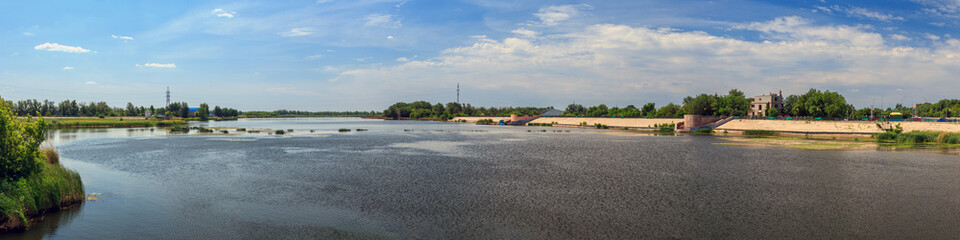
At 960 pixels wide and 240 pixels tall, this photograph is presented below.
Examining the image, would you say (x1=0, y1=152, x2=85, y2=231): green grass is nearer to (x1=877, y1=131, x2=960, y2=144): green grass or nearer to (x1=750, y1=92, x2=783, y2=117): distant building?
(x1=877, y1=131, x2=960, y2=144): green grass

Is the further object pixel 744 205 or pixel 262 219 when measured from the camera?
pixel 744 205

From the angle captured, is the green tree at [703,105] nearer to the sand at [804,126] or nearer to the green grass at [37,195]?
the sand at [804,126]

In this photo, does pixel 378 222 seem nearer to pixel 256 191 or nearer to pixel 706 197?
pixel 256 191

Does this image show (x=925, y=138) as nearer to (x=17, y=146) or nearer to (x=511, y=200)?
(x=511, y=200)

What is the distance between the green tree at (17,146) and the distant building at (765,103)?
198 m

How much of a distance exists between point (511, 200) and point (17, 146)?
18.6 m

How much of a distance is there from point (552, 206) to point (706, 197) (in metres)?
7.62

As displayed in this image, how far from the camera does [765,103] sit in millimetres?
179875

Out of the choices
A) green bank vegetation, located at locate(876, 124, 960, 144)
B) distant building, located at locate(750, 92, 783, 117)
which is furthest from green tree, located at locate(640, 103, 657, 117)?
green bank vegetation, located at locate(876, 124, 960, 144)

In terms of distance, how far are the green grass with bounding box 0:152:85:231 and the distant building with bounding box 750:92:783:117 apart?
646 ft

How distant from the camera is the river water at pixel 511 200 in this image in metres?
15.6

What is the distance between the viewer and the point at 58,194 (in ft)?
59.7

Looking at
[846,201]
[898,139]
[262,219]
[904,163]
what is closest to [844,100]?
[898,139]

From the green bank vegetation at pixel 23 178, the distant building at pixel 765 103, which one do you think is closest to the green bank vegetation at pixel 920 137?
the green bank vegetation at pixel 23 178
